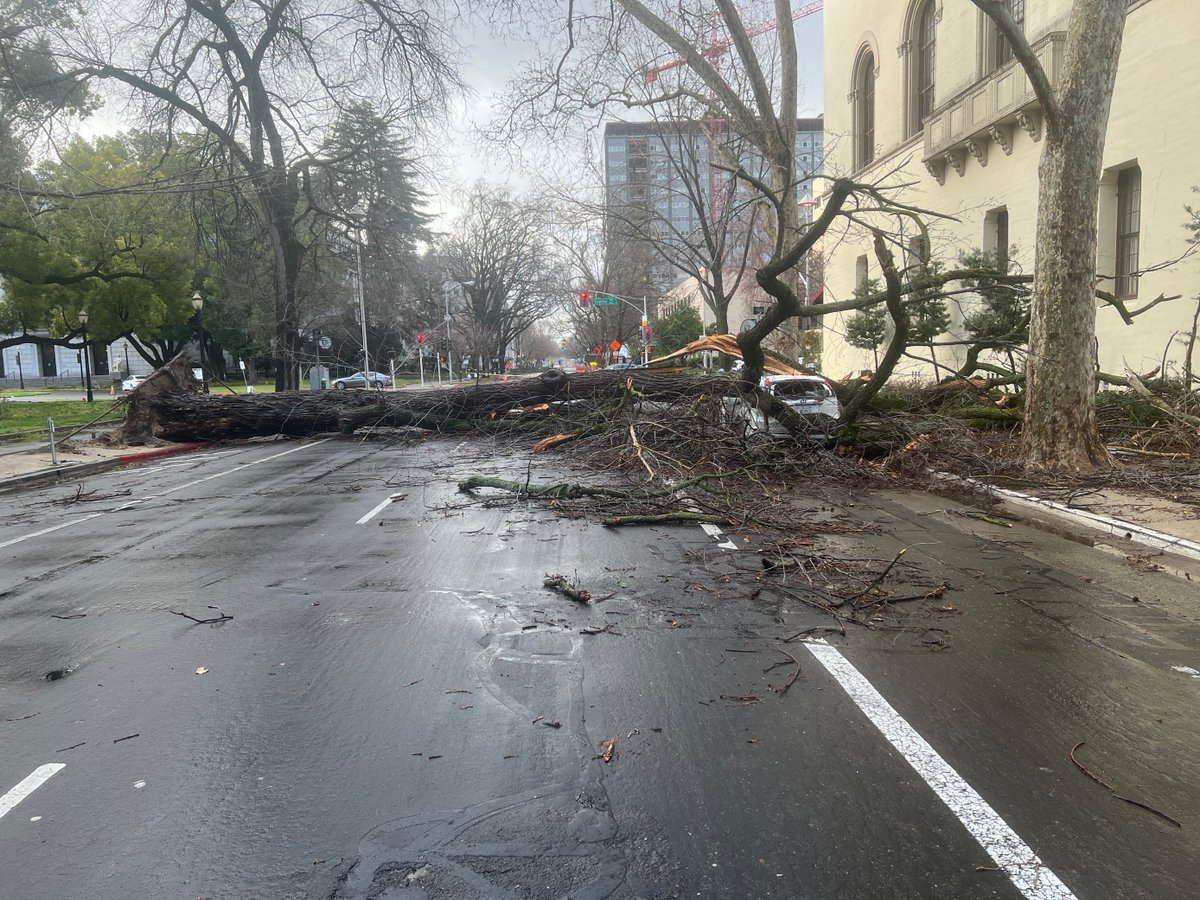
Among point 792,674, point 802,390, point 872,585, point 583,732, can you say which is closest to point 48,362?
point 802,390

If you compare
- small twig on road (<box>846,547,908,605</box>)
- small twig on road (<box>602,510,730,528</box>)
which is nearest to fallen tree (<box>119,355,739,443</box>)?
small twig on road (<box>602,510,730,528</box>)

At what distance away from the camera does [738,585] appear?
6.55 meters

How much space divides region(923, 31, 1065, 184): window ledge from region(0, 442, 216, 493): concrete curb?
73.2ft

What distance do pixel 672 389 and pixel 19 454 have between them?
14683 mm

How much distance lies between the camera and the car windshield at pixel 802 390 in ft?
51.9

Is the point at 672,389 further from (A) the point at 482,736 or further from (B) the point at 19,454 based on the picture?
(B) the point at 19,454

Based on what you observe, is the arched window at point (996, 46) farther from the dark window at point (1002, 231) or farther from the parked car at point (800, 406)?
the parked car at point (800, 406)

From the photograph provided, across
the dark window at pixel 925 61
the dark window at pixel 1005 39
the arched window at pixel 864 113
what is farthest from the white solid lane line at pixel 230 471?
the arched window at pixel 864 113

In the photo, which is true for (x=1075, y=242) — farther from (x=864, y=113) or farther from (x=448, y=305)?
(x=448, y=305)

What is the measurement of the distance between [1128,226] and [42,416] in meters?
32.4

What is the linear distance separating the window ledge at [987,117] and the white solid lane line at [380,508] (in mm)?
17122

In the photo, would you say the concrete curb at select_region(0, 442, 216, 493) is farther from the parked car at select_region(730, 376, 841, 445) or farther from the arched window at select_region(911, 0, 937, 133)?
the arched window at select_region(911, 0, 937, 133)

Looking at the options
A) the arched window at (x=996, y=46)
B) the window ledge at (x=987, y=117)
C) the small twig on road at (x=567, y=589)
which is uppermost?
the arched window at (x=996, y=46)

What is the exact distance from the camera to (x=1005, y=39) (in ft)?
70.8
